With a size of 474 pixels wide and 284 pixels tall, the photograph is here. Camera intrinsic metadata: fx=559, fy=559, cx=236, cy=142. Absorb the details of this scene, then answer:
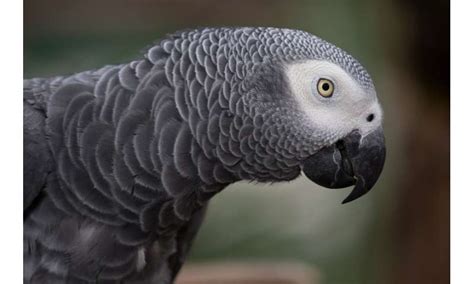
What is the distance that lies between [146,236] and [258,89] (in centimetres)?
41

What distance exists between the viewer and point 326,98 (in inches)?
41.9

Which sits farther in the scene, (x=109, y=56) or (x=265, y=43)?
(x=109, y=56)

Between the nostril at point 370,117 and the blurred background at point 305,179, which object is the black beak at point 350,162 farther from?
the blurred background at point 305,179

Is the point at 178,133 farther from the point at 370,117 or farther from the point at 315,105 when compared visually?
the point at 370,117

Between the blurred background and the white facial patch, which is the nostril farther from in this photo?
the blurred background

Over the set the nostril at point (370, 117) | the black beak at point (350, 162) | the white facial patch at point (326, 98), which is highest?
the white facial patch at point (326, 98)

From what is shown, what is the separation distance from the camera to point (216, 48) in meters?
1.08

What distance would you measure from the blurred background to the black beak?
29 cm

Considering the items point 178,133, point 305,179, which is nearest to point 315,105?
point 178,133

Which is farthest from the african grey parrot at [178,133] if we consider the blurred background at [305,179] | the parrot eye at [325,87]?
the blurred background at [305,179]

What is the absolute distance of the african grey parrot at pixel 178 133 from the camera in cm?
107

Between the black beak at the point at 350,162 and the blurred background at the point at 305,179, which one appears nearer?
the black beak at the point at 350,162

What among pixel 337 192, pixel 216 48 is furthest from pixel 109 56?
pixel 337 192

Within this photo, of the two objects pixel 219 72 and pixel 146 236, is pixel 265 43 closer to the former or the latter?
pixel 219 72
